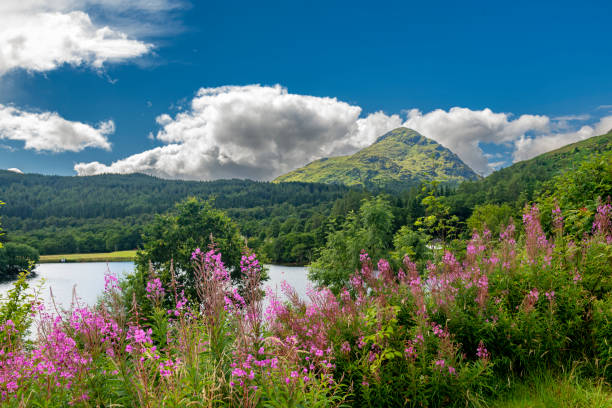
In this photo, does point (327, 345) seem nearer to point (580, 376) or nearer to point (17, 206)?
point (580, 376)

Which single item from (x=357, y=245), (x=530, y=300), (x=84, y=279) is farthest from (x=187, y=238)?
(x=84, y=279)

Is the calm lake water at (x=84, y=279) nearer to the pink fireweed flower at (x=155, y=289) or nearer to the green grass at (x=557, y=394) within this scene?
the green grass at (x=557, y=394)

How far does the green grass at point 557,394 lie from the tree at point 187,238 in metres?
25.8

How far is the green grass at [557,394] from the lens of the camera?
143 inches

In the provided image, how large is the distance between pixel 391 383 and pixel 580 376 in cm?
Result: 251

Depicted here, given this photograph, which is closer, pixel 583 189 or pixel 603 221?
pixel 603 221

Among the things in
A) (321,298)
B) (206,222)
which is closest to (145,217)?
(206,222)

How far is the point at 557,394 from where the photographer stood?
3809 mm

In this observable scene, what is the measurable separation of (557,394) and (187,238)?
100ft

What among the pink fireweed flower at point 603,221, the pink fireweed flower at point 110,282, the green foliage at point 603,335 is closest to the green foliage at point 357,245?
the pink fireweed flower at point 603,221

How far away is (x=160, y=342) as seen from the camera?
404 cm

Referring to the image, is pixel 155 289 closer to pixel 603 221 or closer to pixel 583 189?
pixel 603 221

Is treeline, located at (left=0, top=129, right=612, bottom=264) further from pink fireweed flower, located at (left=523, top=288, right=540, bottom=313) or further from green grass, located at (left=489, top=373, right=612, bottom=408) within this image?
green grass, located at (left=489, top=373, right=612, bottom=408)

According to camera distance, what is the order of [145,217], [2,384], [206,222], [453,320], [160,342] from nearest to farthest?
[2,384]
[160,342]
[453,320]
[206,222]
[145,217]
